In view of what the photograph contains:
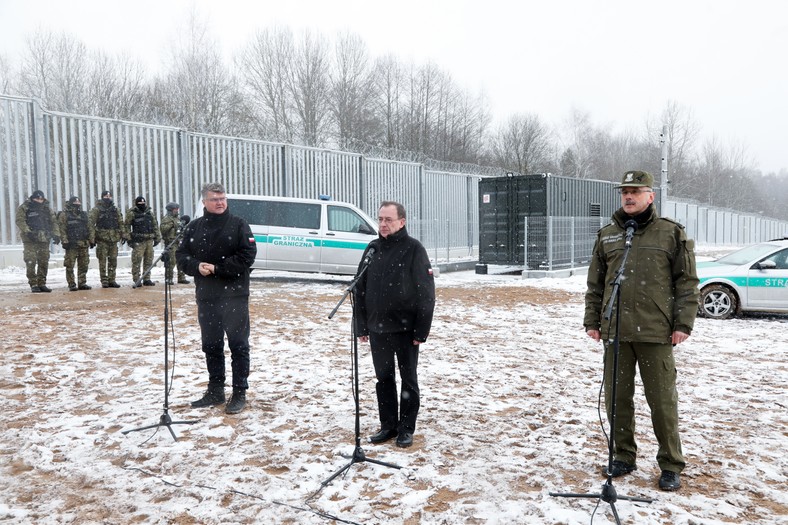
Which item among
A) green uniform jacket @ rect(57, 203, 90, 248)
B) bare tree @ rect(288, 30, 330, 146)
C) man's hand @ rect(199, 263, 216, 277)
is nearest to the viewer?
man's hand @ rect(199, 263, 216, 277)

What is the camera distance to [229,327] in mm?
5367

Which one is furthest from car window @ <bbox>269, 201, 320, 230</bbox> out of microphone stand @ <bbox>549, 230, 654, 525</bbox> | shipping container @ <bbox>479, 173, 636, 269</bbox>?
microphone stand @ <bbox>549, 230, 654, 525</bbox>

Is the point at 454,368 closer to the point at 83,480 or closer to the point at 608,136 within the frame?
the point at 83,480

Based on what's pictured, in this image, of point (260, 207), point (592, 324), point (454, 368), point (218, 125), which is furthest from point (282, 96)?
point (592, 324)

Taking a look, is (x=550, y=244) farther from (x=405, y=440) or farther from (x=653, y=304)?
(x=653, y=304)

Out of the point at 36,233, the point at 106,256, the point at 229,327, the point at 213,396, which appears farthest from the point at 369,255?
the point at 106,256

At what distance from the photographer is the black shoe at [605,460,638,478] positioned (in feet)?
13.4

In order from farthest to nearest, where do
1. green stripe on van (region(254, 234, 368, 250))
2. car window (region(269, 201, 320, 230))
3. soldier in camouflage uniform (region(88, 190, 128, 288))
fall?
car window (region(269, 201, 320, 230)) < green stripe on van (region(254, 234, 368, 250)) < soldier in camouflage uniform (region(88, 190, 128, 288))

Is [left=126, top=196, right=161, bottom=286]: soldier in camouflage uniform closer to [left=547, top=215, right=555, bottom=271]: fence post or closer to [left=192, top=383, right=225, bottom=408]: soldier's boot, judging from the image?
[left=192, top=383, right=225, bottom=408]: soldier's boot

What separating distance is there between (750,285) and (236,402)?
8920 mm

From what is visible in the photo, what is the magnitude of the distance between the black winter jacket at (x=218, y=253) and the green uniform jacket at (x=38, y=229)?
8.24 metres

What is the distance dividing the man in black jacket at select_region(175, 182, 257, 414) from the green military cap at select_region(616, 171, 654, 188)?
3.07m

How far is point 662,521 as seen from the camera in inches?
138

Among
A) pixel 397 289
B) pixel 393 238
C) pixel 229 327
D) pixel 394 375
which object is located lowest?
pixel 394 375
